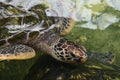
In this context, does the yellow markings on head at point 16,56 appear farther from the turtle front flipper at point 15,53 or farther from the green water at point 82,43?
the green water at point 82,43

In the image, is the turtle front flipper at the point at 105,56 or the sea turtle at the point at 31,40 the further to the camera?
the turtle front flipper at the point at 105,56

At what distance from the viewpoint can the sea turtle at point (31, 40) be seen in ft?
10.1

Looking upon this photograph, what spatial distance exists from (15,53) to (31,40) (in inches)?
14.0

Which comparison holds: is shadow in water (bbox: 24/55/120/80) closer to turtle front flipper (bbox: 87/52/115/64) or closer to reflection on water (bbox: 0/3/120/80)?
reflection on water (bbox: 0/3/120/80)

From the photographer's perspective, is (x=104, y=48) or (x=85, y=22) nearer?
(x=104, y=48)

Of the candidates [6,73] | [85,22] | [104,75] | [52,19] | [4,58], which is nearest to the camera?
[104,75]

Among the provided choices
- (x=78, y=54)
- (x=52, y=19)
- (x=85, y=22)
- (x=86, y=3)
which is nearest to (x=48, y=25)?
(x=52, y=19)

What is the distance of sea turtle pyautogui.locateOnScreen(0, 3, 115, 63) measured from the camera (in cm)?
308

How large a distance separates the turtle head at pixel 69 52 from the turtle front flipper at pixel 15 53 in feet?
0.84

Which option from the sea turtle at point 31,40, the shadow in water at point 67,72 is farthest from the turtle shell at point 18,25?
the shadow in water at point 67,72

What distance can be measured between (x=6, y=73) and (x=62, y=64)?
0.90 m

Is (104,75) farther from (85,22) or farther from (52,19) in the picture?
(85,22)

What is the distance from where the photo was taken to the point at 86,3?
459 centimetres

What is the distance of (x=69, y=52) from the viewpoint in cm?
314
